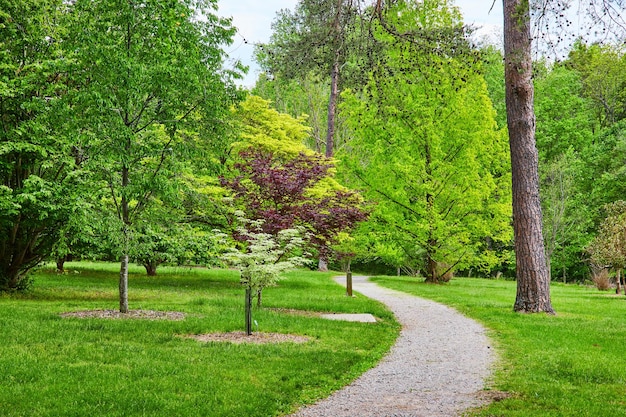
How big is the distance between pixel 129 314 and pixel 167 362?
4642 mm

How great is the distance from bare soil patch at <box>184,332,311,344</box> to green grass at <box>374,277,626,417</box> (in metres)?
3.27

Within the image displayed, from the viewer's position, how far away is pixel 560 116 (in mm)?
41875

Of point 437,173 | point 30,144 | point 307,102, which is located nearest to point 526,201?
point 437,173

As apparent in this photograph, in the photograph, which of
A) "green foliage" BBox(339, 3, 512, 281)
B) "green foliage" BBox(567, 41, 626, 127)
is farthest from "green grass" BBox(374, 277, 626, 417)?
"green foliage" BBox(567, 41, 626, 127)

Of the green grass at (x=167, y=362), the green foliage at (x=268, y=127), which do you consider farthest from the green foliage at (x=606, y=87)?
the green grass at (x=167, y=362)

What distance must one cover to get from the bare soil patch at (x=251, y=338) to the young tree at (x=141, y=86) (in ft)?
10.1

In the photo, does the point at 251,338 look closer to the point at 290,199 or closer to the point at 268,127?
the point at 290,199

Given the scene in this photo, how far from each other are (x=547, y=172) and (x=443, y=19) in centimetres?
1110

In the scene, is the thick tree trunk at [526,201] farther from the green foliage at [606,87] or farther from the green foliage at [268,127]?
the green foliage at [606,87]

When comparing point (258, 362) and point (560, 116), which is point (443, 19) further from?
point (560, 116)

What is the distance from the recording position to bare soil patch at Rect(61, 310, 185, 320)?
419 inches

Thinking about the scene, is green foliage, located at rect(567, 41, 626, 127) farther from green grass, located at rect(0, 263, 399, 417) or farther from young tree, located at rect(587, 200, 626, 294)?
green grass, located at rect(0, 263, 399, 417)

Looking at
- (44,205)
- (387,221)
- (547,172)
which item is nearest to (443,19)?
(387,221)

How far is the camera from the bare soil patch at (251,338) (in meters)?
8.72
